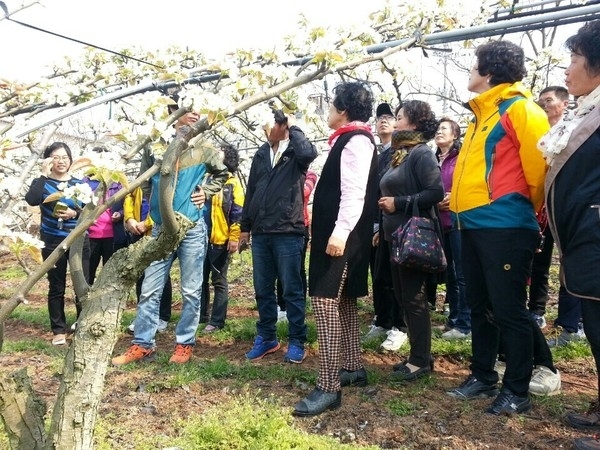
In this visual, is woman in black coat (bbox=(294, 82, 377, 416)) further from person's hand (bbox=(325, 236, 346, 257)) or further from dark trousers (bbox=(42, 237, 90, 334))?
dark trousers (bbox=(42, 237, 90, 334))

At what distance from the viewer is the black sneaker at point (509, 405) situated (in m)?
3.10

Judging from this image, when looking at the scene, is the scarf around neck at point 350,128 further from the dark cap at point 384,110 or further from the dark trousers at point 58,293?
the dark trousers at point 58,293

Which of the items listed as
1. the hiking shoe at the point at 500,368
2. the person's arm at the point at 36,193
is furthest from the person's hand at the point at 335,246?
the person's arm at the point at 36,193

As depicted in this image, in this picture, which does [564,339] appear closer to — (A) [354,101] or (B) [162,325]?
(A) [354,101]

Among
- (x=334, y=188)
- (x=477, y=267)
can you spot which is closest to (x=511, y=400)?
(x=477, y=267)

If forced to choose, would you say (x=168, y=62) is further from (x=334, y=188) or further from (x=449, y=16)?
(x=449, y=16)

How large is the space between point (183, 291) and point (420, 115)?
92.4 inches

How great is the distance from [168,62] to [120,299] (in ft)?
7.77

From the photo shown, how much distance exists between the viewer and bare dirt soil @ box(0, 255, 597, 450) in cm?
291

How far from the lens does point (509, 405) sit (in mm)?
3104

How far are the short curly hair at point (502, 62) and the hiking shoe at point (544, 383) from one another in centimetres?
184

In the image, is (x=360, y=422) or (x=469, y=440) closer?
(x=469, y=440)

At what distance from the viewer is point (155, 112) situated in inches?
80.4

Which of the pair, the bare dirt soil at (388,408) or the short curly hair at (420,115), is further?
the short curly hair at (420,115)
